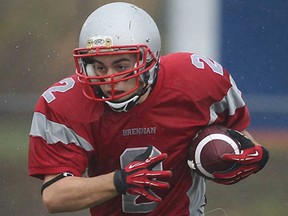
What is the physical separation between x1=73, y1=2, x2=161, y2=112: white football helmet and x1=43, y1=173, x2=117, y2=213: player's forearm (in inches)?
11.2

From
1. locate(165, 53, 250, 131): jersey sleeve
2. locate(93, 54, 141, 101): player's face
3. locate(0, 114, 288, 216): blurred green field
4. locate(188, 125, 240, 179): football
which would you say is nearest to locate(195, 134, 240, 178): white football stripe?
locate(188, 125, 240, 179): football

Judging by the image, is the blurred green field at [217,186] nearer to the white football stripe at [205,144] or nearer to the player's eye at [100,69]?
the white football stripe at [205,144]

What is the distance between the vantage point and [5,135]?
598cm

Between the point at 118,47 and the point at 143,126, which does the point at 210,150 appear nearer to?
the point at 143,126

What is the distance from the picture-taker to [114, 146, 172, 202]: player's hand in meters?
3.68

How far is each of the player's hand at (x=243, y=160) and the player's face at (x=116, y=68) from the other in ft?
1.46

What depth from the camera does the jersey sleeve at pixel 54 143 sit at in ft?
12.7

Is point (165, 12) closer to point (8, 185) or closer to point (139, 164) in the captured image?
point (8, 185)

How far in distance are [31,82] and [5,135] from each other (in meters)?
0.33

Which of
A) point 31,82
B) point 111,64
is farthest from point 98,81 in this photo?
point 31,82

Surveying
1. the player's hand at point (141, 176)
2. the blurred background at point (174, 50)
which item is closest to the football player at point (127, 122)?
the player's hand at point (141, 176)

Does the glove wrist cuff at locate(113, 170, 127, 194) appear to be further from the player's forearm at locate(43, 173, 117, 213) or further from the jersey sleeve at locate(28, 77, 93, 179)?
the jersey sleeve at locate(28, 77, 93, 179)

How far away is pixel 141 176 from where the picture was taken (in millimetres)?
3678

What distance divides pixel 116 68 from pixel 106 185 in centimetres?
42
